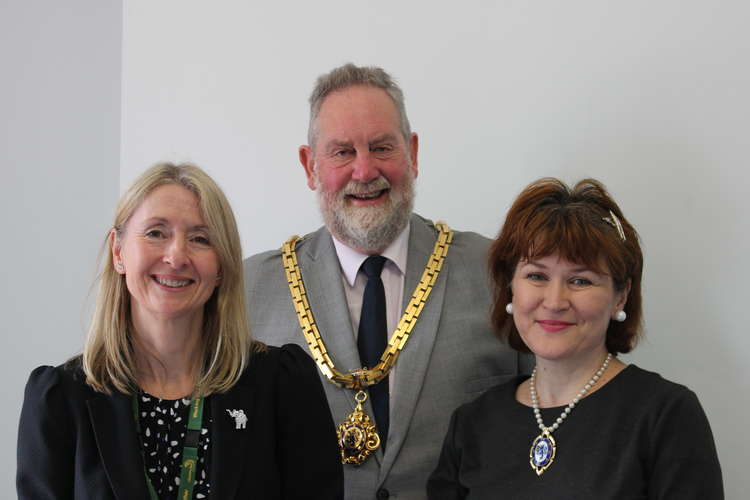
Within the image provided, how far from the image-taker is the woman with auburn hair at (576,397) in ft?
5.41

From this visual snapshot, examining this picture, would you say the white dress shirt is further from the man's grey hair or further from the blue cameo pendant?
the blue cameo pendant

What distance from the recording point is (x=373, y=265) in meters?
2.29

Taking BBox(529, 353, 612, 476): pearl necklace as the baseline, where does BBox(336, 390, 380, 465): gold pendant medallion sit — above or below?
below

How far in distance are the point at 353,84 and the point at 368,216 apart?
1.24ft

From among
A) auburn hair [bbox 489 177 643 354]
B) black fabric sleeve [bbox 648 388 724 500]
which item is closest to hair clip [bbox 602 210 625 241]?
auburn hair [bbox 489 177 643 354]

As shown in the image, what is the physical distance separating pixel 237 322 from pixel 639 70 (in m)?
1.30

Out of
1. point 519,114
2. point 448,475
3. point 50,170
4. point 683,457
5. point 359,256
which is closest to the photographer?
point 683,457

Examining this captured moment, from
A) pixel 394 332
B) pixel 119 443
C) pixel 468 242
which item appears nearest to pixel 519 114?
pixel 468 242

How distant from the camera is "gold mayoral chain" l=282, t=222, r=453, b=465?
2.10 m

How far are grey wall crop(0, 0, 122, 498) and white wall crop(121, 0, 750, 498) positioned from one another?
160 millimetres

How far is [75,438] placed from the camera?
5.51 ft

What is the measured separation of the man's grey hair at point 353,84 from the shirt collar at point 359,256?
29 cm

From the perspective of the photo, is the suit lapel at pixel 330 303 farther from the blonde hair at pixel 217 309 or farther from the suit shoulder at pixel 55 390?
the suit shoulder at pixel 55 390

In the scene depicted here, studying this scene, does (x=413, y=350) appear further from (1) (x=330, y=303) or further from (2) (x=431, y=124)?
(2) (x=431, y=124)
